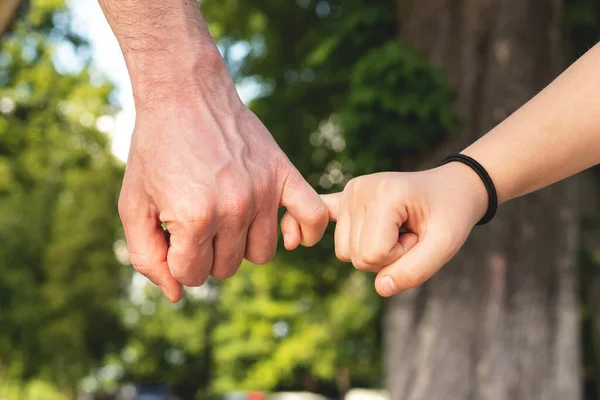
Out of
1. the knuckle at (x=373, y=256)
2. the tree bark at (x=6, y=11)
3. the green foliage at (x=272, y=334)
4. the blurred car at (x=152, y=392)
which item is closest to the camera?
the knuckle at (x=373, y=256)

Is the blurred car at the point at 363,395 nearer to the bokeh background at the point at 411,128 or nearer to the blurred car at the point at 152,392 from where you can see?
the blurred car at the point at 152,392

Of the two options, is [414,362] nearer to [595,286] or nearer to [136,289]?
[595,286]

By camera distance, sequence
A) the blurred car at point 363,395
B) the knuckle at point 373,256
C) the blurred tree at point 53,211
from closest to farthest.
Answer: the knuckle at point 373,256 → the blurred tree at point 53,211 → the blurred car at point 363,395

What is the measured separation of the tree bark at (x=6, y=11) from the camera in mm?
5655

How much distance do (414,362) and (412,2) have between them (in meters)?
2.88

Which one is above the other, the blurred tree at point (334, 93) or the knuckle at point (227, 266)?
the knuckle at point (227, 266)

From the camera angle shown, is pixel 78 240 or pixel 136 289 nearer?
pixel 78 240

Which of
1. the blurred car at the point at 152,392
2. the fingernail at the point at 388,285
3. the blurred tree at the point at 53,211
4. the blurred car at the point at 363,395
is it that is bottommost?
the blurred car at the point at 152,392

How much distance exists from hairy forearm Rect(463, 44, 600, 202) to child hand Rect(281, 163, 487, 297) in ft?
0.24

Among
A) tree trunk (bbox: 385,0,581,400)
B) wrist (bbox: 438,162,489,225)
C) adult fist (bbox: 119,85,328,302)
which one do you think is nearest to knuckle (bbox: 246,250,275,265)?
adult fist (bbox: 119,85,328,302)

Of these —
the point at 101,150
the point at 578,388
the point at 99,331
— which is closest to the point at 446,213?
the point at 578,388

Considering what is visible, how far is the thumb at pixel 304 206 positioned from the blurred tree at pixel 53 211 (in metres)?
5.91

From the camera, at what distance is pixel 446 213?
61.7 inches

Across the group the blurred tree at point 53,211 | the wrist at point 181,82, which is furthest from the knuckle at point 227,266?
the blurred tree at point 53,211
